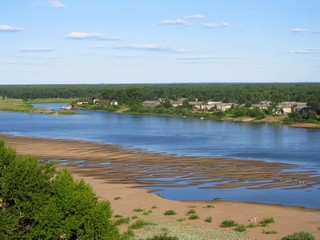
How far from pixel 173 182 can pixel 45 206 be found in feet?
57.4

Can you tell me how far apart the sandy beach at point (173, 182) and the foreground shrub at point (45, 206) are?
5.62 m

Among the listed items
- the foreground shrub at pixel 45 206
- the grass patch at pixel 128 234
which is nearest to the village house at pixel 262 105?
the grass patch at pixel 128 234

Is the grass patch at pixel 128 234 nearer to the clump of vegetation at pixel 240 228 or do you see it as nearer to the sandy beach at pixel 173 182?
the sandy beach at pixel 173 182

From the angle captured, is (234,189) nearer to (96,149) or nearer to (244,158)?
(244,158)

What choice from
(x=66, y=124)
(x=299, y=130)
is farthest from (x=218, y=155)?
(x=66, y=124)

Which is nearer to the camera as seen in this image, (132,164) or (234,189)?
(234,189)

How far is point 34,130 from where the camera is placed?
6944 centimetres

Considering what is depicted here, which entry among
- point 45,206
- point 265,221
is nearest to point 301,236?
point 265,221

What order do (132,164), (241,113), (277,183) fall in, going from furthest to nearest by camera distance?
1. (241,113)
2. (132,164)
3. (277,183)

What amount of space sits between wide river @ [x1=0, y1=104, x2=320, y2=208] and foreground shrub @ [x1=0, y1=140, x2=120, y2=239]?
12.5 metres

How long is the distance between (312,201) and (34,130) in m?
48.3

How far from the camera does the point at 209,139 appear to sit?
5781cm

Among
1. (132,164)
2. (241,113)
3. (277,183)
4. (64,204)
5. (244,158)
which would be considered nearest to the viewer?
(64,204)

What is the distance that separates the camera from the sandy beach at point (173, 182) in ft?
74.5
